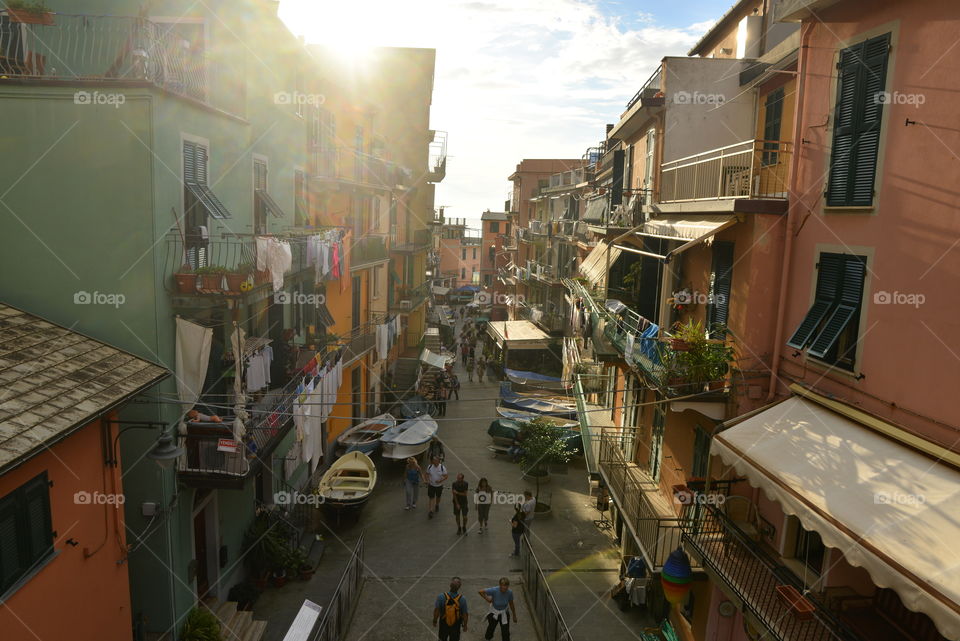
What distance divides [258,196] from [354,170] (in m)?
11.3

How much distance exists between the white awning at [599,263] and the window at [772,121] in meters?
5.39

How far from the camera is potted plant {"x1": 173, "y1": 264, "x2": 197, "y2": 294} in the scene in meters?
11.6

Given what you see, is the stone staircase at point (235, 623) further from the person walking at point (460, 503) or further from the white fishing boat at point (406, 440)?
the white fishing boat at point (406, 440)

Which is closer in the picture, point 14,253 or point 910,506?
point 910,506

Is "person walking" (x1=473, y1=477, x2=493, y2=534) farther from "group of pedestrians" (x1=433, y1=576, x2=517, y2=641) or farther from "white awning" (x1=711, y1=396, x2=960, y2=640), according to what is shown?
"white awning" (x1=711, y1=396, x2=960, y2=640)

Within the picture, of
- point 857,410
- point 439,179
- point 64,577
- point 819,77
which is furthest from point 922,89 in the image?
point 439,179

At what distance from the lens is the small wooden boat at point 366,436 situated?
23016 mm

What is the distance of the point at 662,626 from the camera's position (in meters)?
13.5

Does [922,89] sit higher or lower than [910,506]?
higher

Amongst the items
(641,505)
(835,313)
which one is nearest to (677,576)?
(641,505)

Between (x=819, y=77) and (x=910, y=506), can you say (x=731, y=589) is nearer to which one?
(x=910, y=506)

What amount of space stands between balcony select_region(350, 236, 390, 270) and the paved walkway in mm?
8355

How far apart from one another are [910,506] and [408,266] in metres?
35.3

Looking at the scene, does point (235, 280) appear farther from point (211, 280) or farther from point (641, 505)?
point (641, 505)
